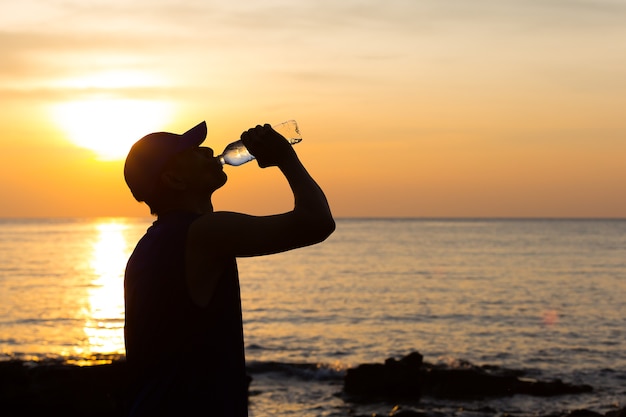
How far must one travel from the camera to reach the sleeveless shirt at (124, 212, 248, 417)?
3.26 m

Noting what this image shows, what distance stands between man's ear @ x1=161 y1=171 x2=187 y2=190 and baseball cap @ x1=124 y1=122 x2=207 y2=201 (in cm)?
2

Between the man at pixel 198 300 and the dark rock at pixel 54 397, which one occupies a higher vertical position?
the man at pixel 198 300

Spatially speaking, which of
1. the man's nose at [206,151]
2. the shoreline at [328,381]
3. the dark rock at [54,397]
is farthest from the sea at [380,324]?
the man's nose at [206,151]

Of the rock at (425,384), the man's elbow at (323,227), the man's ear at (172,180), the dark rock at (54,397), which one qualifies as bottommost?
the rock at (425,384)

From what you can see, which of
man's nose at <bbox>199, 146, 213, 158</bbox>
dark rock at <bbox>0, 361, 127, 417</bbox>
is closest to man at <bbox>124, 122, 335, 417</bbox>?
man's nose at <bbox>199, 146, 213, 158</bbox>

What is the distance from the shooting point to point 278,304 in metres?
45.5

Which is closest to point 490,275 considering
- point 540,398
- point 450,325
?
point 450,325

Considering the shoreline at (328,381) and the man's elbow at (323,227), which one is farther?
the shoreline at (328,381)

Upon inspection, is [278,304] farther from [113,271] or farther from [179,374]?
[179,374]

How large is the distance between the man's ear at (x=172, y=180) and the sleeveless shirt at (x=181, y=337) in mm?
187

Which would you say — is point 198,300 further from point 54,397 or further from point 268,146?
point 54,397

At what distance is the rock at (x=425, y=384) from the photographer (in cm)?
2000

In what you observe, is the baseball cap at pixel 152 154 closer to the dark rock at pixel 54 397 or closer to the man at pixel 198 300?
the man at pixel 198 300

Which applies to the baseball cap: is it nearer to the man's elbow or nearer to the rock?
the man's elbow
